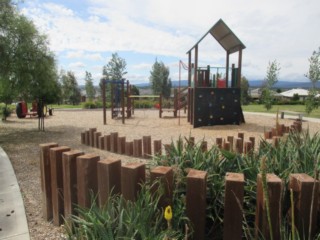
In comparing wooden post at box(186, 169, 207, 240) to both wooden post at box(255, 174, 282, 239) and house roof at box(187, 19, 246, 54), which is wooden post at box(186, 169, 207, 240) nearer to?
wooden post at box(255, 174, 282, 239)

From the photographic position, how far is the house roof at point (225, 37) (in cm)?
1305

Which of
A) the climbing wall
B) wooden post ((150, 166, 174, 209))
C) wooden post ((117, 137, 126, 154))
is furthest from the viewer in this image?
the climbing wall

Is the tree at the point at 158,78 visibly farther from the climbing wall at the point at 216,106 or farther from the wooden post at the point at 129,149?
the wooden post at the point at 129,149

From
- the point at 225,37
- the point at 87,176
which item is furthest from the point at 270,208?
the point at 225,37

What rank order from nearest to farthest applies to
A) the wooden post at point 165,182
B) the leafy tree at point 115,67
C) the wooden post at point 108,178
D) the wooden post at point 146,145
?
the wooden post at point 165,182 < the wooden post at point 108,178 < the wooden post at point 146,145 < the leafy tree at point 115,67

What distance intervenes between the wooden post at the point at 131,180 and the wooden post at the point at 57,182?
1.04m

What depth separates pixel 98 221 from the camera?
1971mm

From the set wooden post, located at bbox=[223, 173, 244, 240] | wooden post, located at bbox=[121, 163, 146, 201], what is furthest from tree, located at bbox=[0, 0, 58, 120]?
wooden post, located at bbox=[223, 173, 244, 240]

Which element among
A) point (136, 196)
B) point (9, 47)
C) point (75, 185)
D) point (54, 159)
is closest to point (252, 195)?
point (136, 196)

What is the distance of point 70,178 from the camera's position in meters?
2.75

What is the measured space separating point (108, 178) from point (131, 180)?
23 centimetres

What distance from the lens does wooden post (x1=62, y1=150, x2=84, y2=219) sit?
8.96ft

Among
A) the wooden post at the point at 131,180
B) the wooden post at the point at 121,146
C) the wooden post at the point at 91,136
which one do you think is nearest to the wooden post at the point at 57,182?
the wooden post at the point at 131,180

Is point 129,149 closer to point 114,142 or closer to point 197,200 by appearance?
point 114,142
